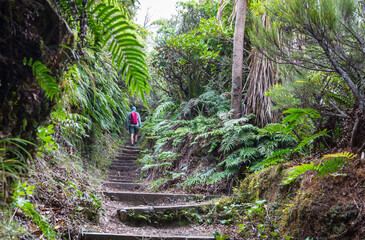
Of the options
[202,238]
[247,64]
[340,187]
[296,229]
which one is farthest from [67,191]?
[247,64]

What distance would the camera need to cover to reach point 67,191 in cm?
258

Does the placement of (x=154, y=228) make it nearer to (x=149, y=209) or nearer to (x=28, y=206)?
(x=149, y=209)

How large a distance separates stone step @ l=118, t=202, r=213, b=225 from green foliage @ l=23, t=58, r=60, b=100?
2239 millimetres

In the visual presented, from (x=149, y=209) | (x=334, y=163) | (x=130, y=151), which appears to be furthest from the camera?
(x=130, y=151)

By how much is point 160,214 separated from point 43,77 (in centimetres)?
243

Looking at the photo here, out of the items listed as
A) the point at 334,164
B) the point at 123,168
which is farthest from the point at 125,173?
the point at 334,164

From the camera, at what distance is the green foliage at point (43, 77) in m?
1.10

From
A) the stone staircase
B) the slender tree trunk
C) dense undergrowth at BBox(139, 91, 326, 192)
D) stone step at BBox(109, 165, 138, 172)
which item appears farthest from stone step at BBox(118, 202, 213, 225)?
stone step at BBox(109, 165, 138, 172)

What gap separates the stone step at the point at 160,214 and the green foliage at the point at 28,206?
125 cm

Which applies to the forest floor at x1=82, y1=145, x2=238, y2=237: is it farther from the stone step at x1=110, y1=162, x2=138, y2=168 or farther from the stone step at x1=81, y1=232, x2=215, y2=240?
the stone step at x1=110, y1=162, x2=138, y2=168

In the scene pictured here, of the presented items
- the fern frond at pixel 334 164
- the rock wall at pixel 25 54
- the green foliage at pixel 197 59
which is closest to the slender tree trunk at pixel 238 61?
the green foliage at pixel 197 59

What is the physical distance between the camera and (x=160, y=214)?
3.16m

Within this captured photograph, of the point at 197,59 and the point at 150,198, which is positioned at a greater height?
the point at 197,59

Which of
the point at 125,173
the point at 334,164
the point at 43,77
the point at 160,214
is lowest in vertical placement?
the point at 125,173
